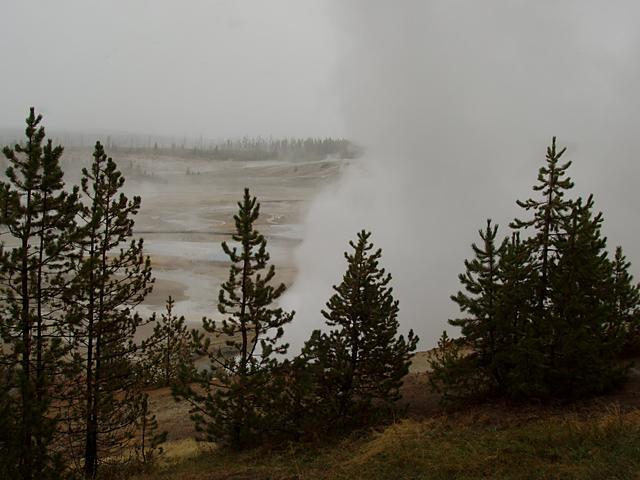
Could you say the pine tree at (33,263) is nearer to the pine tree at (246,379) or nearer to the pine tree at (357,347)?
the pine tree at (246,379)

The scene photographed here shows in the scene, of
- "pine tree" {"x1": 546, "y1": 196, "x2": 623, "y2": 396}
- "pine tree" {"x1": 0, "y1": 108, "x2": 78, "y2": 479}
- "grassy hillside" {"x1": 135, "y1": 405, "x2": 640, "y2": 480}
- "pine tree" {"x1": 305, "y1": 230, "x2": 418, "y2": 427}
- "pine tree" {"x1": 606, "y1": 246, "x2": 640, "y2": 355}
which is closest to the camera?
"grassy hillside" {"x1": 135, "y1": 405, "x2": 640, "y2": 480}

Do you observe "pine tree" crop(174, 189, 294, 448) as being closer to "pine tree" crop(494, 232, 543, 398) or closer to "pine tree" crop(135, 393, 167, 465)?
"pine tree" crop(135, 393, 167, 465)

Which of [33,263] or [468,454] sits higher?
[33,263]

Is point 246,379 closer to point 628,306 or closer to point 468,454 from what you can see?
point 468,454

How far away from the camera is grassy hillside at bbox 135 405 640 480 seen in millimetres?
9211

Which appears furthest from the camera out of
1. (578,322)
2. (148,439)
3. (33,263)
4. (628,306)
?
(628,306)

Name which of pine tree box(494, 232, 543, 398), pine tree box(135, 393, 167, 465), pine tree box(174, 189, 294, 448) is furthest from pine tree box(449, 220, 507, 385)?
pine tree box(135, 393, 167, 465)

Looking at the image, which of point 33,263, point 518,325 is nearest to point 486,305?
point 518,325

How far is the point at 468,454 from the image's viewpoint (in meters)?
10.4

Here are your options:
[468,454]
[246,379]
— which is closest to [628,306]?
[468,454]

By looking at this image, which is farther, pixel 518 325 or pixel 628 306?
pixel 628 306

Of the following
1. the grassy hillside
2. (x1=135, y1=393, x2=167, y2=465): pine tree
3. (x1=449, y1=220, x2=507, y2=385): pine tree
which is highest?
(x1=449, y1=220, x2=507, y2=385): pine tree

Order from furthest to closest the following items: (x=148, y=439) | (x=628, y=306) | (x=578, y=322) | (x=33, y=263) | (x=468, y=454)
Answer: (x=628, y=306), (x=148, y=439), (x=578, y=322), (x=33, y=263), (x=468, y=454)

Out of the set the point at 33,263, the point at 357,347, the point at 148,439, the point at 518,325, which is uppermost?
the point at 33,263
